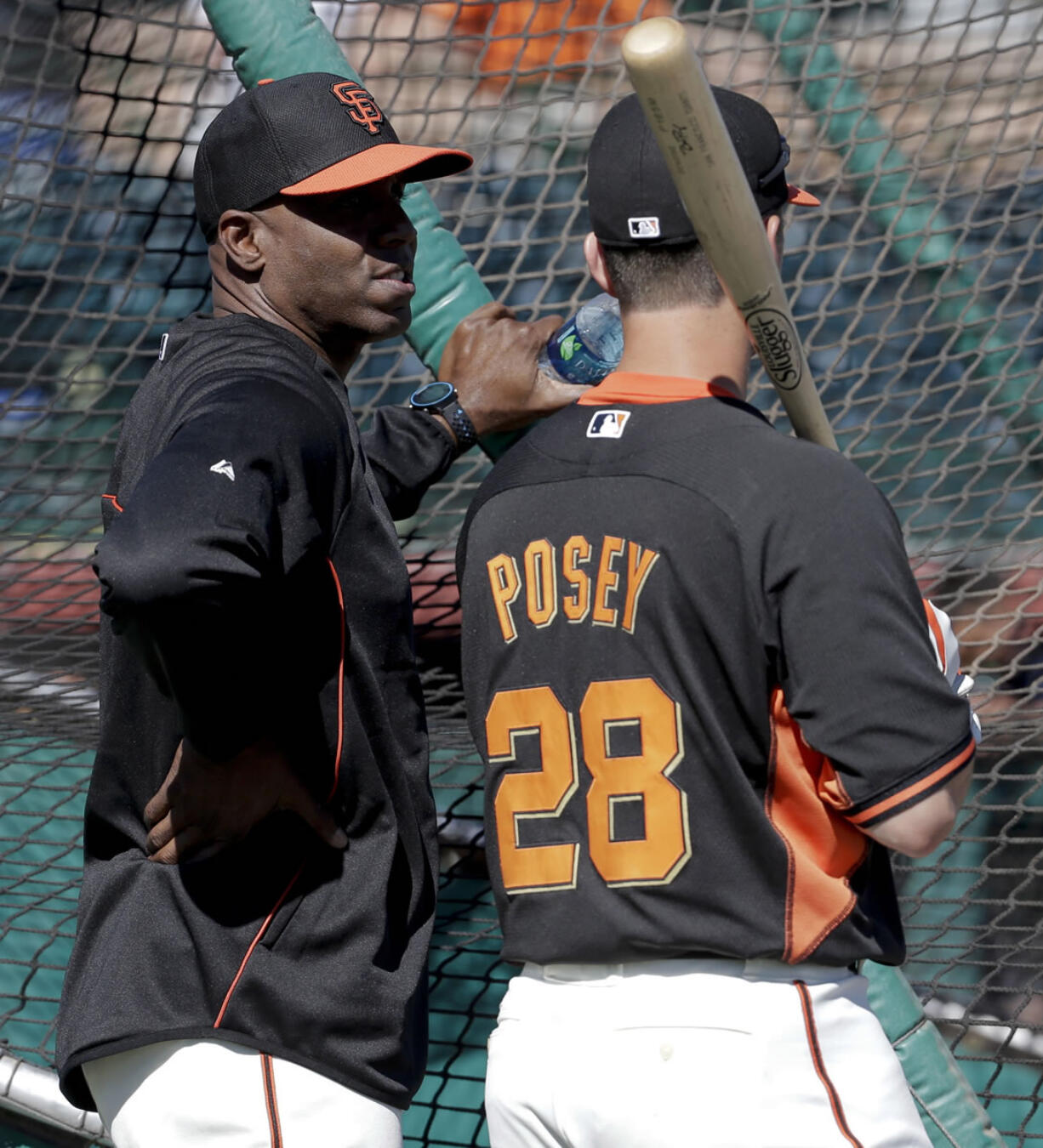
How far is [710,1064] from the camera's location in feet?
3.79

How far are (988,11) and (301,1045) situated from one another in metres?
2.41

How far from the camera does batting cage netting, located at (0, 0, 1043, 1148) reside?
8.07 ft

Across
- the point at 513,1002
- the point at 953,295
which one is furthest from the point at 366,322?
the point at 953,295

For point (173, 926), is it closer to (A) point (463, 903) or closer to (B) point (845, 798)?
(B) point (845, 798)

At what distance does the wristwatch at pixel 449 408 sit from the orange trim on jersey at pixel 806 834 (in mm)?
826

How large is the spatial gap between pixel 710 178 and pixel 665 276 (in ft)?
0.40

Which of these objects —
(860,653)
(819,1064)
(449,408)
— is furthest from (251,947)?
(449,408)

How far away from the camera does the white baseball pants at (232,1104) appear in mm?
1294

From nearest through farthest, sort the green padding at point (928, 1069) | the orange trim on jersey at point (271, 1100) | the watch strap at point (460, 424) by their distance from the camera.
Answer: the orange trim on jersey at point (271, 1100)
the green padding at point (928, 1069)
the watch strap at point (460, 424)

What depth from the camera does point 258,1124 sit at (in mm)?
1293

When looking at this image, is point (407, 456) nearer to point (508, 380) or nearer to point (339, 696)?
point (508, 380)

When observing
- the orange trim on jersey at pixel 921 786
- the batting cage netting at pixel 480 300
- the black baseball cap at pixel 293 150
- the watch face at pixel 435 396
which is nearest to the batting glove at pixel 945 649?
the orange trim on jersey at pixel 921 786

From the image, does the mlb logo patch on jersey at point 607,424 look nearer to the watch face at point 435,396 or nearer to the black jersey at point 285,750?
the black jersey at point 285,750

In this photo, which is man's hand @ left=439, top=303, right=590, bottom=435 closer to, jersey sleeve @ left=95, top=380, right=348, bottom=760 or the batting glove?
jersey sleeve @ left=95, top=380, right=348, bottom=760
